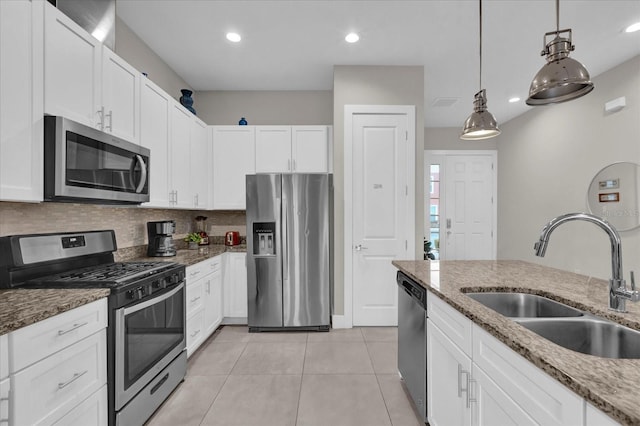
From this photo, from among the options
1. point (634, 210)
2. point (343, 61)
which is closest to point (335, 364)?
point (343, 61)

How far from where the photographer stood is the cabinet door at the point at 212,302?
298 centimetres

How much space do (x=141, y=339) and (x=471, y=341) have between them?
69.4 inches

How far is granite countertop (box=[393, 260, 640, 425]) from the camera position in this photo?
2.08 feet

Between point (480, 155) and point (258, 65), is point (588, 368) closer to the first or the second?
point (258, 65)

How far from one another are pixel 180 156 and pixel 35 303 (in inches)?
78.0

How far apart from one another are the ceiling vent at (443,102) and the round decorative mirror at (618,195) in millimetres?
2043

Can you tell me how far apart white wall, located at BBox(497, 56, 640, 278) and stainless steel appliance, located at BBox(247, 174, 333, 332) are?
3.33 meters

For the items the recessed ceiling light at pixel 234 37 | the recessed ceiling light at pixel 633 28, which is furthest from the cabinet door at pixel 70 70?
the recessed ceiling light at pixel 633 28

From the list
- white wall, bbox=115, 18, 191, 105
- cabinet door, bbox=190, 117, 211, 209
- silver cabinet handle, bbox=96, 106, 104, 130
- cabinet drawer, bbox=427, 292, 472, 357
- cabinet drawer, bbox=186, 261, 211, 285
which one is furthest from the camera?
cabinet door, bbox=190, 117, 211, 209

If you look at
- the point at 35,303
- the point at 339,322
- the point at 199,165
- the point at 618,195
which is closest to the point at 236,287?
the point at 339,322

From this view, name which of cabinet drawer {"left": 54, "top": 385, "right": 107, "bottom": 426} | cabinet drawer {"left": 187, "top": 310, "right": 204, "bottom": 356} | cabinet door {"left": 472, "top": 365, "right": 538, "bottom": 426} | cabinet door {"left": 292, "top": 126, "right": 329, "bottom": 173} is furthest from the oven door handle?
cabinet door {"left": 292, "top": 126, "right": 329, "bottom": 173}

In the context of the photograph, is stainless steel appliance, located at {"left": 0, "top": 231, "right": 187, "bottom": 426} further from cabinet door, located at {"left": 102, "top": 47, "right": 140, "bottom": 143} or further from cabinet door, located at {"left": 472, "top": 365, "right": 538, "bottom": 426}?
cabinet door, located at {"left": 472, "top": 365, "right": 538, "bottom": 426}

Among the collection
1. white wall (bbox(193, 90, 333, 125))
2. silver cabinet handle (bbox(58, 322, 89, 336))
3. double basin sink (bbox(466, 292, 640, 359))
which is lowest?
silver cabinet handle (bbox(58, 322, 89, 336))

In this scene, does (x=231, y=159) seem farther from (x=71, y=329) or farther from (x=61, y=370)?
(x=61, y=370)
